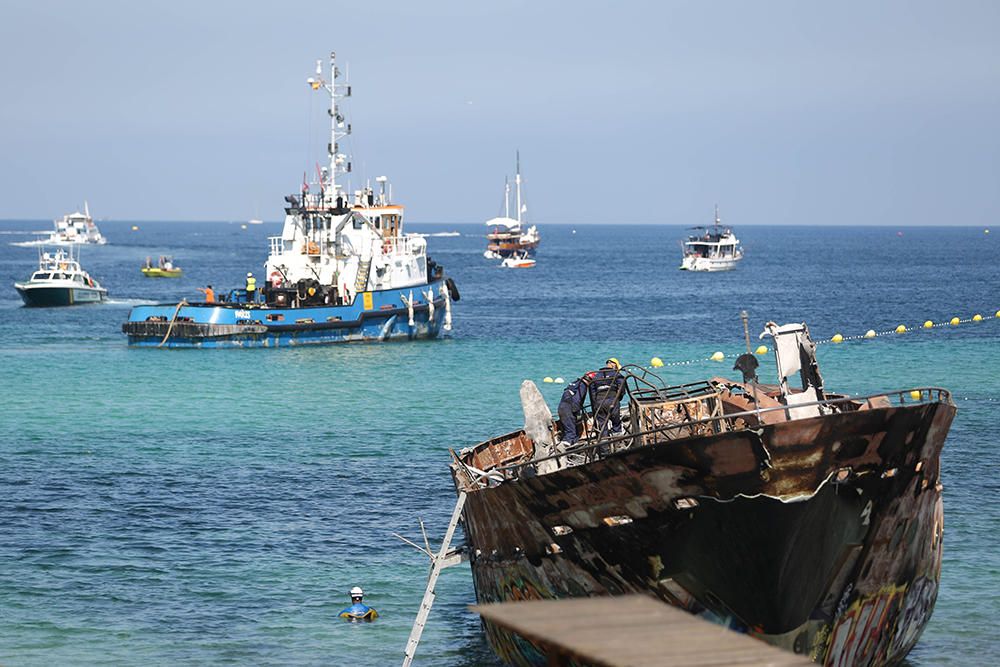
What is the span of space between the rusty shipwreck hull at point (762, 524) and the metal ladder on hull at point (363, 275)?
4186cm

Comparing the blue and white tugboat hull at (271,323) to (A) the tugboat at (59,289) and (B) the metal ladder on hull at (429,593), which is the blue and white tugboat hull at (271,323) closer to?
(A) the tugboat at (59,289)

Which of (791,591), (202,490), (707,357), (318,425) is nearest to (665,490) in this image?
(791,591)

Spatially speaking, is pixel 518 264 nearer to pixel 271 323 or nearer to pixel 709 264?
pixel 709 264

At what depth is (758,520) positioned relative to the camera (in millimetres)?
13734

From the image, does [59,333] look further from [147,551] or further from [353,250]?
[147,551]

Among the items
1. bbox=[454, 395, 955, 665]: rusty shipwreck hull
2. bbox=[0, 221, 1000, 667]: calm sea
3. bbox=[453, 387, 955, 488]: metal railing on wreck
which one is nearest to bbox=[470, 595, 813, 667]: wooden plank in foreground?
bbox=[453, 387, 955, 488]: metal railing on wreck

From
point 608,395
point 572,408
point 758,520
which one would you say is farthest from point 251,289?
point 758,520

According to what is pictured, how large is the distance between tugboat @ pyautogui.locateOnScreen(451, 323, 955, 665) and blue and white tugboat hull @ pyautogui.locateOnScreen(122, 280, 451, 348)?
3901cm

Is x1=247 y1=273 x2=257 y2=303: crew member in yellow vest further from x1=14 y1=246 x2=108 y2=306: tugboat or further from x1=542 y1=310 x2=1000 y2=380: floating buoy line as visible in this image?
x1=14 y1=246 x2=108 y2=306: tugboat

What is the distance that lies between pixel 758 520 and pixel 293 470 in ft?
58.8

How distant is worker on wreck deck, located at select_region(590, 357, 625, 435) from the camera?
1667 cm

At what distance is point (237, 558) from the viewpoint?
22.3 metres

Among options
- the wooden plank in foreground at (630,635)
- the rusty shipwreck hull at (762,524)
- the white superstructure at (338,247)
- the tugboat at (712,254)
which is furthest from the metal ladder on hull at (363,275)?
the tugboat at (712,254)

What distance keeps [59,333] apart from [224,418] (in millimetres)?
29416
